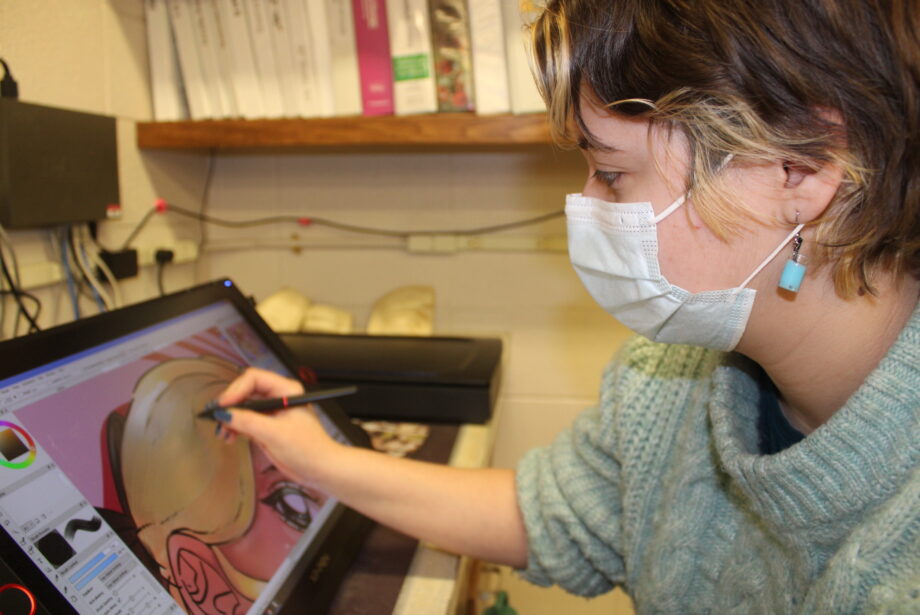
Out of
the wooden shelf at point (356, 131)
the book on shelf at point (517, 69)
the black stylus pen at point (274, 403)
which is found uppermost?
the book on shelf at point (517, 69)

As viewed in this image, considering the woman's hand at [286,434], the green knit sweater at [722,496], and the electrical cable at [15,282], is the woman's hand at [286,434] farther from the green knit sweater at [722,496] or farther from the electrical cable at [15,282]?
the electrical cable at [15,282]

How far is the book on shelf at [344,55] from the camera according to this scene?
1238mm

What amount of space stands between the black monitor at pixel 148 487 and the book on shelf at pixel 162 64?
62 centimetres

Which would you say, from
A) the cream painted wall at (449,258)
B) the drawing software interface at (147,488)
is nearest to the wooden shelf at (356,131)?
the cream painted wall at (449,258)

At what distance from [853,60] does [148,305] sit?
73cm

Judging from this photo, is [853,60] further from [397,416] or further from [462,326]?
[462,326]

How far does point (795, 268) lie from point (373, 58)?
944mm

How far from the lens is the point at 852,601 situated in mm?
502

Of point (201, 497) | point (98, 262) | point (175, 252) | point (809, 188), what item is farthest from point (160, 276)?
point (809, 188)

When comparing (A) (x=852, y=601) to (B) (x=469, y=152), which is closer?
(A) (x=852, y=601)

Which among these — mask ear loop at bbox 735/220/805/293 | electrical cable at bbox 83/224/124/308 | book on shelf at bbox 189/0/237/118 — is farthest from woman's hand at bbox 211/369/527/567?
book on shelf at bbox 189/0/237/118

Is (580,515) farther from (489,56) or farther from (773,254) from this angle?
(489,56)

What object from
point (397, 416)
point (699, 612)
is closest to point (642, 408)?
point (699, 612)

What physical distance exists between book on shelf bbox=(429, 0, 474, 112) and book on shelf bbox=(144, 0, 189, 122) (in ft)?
1.79
